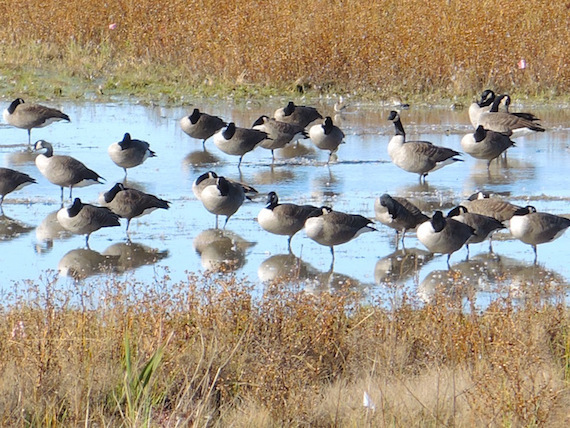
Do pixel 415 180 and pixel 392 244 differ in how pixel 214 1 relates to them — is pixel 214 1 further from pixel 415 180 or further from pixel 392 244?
pixel 392 244

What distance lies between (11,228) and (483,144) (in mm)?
6679

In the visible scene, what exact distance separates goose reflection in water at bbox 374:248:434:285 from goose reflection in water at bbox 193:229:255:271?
4.19 feet

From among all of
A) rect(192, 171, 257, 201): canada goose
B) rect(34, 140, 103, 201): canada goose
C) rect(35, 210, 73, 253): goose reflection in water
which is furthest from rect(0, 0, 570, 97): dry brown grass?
rect(35, 210, 73, 253): goose reflection in water

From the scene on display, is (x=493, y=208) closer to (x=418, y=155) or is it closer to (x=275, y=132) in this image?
(x=418, y=155)

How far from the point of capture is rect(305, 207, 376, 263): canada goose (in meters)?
9.82

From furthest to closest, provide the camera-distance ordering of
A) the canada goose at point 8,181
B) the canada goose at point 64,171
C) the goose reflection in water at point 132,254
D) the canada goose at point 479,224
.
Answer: the canada goose at point 64,171 < the canada goose at point 8,181 < the canada goose at point 479,224 < the goose reflection in water at point 132,254

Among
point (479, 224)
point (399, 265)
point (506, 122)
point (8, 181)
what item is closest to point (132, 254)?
point (399, 265)

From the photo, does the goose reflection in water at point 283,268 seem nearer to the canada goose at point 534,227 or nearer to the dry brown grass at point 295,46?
the canada goose at point 534,227

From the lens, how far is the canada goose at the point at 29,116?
53.5 feet

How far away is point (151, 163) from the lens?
1498 centimetres

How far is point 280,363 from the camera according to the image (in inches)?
243

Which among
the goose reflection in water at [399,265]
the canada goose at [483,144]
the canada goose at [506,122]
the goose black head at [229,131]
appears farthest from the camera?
the canada goose at [506,122]

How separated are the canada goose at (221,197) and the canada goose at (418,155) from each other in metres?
3.14

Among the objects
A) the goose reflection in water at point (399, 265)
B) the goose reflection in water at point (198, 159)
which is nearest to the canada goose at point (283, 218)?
the goose reflection in water at point (399, 265)
